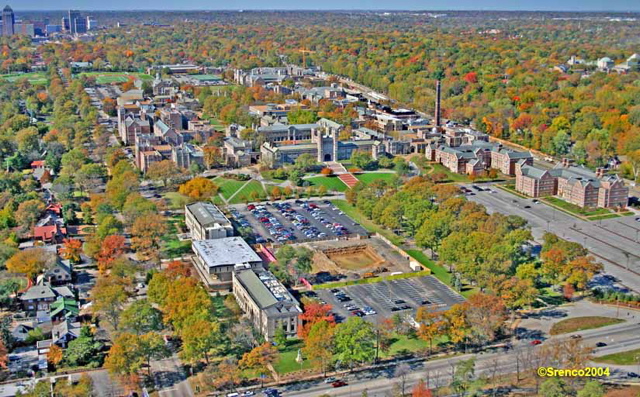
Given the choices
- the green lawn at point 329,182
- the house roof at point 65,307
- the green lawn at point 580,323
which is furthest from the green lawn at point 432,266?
the house roof at point 65,307

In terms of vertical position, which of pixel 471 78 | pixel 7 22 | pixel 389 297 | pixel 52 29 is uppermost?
pixel 7 22

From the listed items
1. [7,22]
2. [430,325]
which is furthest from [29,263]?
[7,22]

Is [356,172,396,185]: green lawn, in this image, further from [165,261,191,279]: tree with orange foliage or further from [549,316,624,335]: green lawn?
[549,316,624,335]: green lawn

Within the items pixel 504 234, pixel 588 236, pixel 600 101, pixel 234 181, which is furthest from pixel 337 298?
pixel 600 101

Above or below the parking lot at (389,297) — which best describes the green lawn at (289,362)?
below

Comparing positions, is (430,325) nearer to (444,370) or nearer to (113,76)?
(444,370)

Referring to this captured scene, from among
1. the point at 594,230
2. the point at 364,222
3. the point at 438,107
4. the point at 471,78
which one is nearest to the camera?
the point at 594,230

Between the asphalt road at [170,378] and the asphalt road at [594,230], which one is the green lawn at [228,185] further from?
the asphalt road at [170,378]

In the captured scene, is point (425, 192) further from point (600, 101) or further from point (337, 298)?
point (600, 101)
